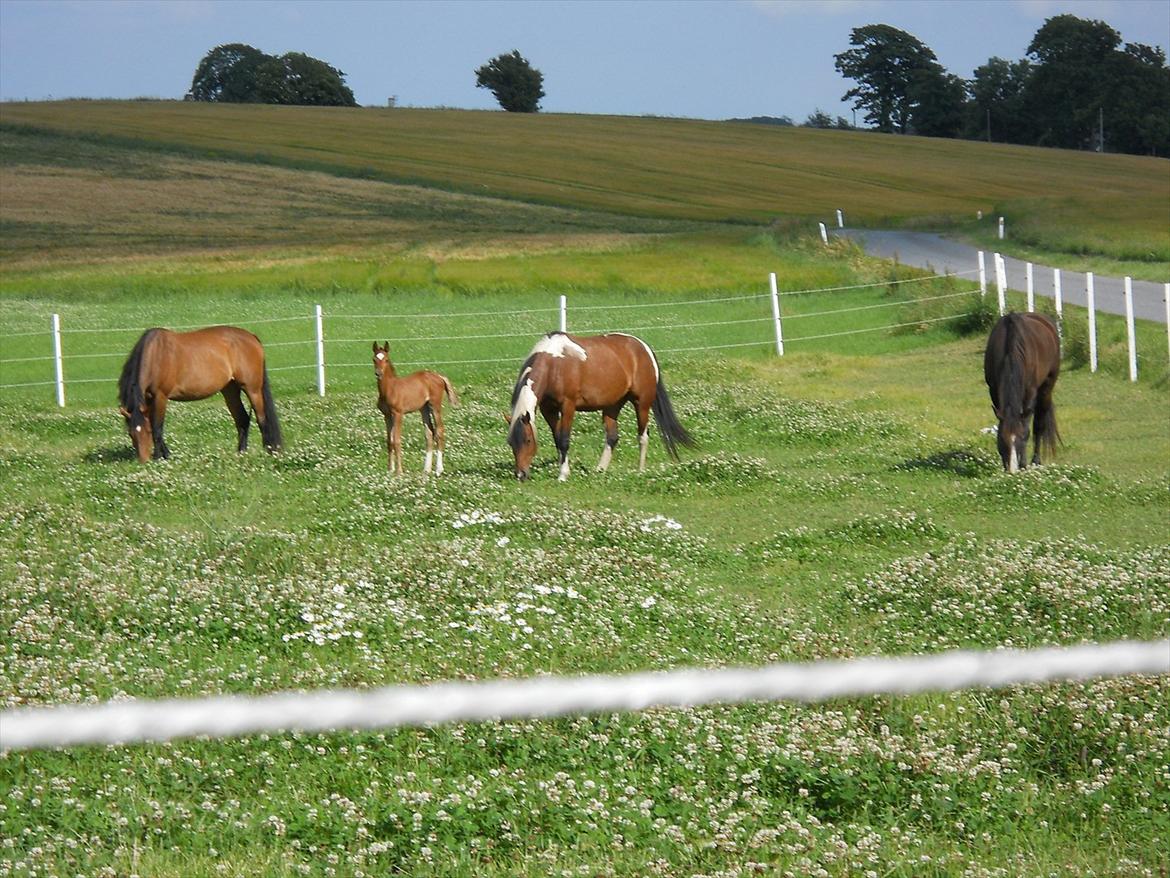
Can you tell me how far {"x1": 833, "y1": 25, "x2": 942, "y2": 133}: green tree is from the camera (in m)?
119

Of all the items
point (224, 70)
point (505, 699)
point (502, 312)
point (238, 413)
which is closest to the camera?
point (505, 699)

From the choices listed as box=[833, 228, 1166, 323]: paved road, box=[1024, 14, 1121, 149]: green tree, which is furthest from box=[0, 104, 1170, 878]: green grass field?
box=[1024, 14, 1121, 149]: green tree

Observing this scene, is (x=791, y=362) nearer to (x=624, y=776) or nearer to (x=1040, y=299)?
(x=1040, y=299)

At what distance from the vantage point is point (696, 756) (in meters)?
5.62

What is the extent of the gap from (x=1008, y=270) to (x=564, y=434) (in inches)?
1173

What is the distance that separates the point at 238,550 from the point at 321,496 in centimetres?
371

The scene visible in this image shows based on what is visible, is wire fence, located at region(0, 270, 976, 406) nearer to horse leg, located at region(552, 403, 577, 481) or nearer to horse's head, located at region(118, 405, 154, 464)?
horse's head, located at region(118, 405, 154, 464)

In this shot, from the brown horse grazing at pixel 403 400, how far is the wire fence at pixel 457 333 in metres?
8.57

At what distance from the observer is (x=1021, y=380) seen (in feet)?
49.0

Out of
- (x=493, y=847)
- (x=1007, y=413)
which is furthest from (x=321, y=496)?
(x=493, y=847)

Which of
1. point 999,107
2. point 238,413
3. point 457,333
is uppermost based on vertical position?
point 999,107

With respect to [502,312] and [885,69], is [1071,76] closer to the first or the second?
[885,69]

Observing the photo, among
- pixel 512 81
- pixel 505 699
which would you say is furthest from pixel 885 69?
pixel 505 699

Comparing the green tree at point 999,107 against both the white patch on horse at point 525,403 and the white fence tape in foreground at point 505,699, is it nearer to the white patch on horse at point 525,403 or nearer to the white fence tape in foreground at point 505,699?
the white patch on horse at point 525,403
